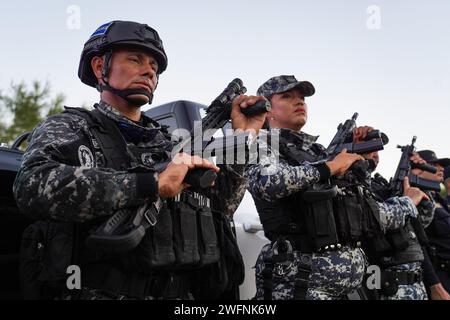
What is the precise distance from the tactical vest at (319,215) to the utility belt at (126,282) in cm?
121

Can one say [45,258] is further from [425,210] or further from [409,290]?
[425,210]

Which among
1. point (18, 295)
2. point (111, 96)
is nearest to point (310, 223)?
point (111, 96)

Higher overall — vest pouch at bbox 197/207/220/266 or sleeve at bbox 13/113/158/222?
sleeve at bbox 13/113/158/222

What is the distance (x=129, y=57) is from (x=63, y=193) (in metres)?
0.99

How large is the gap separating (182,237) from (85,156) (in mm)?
573

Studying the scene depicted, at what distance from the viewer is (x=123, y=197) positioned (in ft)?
6.20

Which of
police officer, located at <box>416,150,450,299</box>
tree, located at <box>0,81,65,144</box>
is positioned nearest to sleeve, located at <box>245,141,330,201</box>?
police officer, located at <box>416,150,450,299</box>

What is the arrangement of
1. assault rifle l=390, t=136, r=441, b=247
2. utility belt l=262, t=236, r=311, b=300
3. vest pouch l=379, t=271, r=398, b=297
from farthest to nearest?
assault rifle l=390, t=136, r=441, b=247 → vest pouch l=379, t=271, r=398, b=297 → utility belt l=262, t=236, r=311, b=300

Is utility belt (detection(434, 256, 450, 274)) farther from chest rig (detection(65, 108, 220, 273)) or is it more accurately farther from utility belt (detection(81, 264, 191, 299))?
utility belt (detection(81, 264, 191, 299))

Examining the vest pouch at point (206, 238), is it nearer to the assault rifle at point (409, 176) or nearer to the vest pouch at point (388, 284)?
the vest pouch at point (388, 284)

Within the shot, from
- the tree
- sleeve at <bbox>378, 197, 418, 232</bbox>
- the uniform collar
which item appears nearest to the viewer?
the uniform collar

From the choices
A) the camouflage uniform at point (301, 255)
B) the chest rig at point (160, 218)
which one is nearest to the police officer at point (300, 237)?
the camouflage uniform at point (301, 255)

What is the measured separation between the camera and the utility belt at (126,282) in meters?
1.99

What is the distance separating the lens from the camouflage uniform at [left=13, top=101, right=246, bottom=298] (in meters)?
1.84
